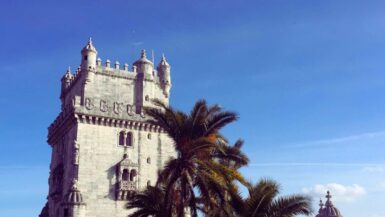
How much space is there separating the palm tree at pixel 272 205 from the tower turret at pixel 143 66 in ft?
94.1

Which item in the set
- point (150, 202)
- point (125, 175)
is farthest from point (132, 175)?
point (150, 202)

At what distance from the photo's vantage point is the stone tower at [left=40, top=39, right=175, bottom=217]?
44688 millimetres

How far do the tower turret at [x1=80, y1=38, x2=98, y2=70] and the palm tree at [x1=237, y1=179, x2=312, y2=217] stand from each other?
28.2 m

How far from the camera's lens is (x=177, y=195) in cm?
2583

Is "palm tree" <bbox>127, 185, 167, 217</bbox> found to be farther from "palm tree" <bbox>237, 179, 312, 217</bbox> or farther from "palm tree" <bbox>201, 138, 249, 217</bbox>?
"palm tree" <bbox>237, 179, 312, 217</bbox>

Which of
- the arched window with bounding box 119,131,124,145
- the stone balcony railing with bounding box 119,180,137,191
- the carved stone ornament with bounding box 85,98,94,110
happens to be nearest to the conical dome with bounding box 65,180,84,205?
the stone balcony railing with bounding box 119,180,137,191

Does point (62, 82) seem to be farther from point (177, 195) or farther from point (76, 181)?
point (177, 195)

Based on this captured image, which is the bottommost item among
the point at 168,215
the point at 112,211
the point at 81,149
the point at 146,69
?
the point at 168,215

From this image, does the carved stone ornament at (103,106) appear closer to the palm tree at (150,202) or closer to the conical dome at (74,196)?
the conical dome at (74,196)

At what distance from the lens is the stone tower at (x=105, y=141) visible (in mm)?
44688

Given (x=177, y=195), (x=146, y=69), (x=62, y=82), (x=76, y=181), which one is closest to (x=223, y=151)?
(x=177, y=195)

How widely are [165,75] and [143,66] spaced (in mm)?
2872

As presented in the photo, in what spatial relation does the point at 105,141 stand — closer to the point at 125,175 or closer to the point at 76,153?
the point at 76,153

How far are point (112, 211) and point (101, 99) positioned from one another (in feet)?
34.7
